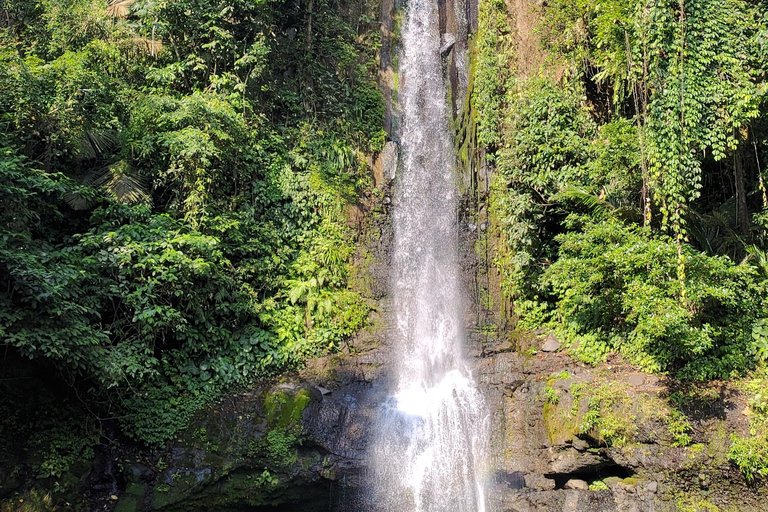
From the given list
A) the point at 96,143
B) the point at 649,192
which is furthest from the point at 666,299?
the point at 96,143

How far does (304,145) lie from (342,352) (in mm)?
4879

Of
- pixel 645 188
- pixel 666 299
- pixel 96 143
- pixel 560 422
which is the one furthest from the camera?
pixel 96 143

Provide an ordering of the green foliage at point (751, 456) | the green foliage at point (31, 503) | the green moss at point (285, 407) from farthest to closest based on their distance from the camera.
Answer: the green moss at point (285, 407) → the green foliage at point (751, 456) → the green foliage at point (31, 503)

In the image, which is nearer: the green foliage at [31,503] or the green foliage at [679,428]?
the green foliage at [31,503]

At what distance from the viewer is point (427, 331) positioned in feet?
39.1

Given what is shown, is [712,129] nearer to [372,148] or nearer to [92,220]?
[372,148]

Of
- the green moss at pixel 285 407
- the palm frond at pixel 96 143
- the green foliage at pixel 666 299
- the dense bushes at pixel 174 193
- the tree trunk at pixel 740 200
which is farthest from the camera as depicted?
the palm frond at pixel 96 143

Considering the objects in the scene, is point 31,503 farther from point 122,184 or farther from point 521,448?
point 521,448

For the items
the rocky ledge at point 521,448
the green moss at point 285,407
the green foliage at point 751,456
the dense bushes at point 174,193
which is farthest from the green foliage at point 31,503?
the green foliage at point 751,456

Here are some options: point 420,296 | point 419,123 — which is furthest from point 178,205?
point 419,123

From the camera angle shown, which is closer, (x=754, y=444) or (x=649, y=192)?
(x=754, y=444)

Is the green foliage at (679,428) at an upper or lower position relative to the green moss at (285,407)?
lower

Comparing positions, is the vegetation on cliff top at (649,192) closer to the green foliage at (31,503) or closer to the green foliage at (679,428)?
the green foliage at (679,428)

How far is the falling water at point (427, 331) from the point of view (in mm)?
9609
